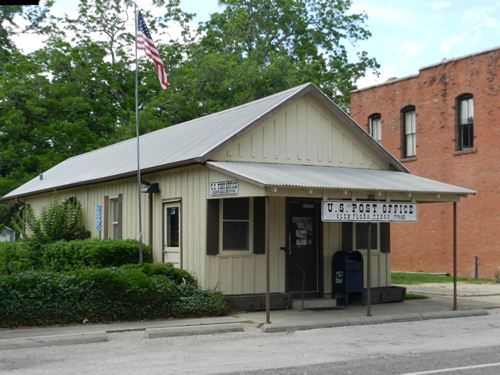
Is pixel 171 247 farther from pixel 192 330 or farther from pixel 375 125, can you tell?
pixel 375 125

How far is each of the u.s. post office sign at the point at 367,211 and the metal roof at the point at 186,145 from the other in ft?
9.39

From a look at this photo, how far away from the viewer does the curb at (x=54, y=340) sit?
11.0 m

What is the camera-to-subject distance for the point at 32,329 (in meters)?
12.5

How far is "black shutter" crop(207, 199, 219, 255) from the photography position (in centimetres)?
1526

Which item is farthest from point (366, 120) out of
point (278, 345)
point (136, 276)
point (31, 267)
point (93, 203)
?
point (278, 345)

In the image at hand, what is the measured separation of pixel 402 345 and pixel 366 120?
21.8m

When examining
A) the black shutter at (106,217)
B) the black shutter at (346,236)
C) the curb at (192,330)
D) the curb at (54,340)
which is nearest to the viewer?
the curb at (54,340)

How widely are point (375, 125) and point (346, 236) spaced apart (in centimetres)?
1538

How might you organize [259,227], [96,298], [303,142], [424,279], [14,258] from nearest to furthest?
[96,298]
[259,227]
[303,142]
[14,258]
[424,279]

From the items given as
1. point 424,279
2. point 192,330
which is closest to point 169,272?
point 192,330

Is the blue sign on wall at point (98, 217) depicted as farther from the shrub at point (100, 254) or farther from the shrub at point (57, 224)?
the shrub at point (100, 254)

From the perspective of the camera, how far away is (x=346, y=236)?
679 inches

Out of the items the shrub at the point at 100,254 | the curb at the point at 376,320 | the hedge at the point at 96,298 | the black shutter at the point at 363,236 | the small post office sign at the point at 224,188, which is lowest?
the curb at the point at 376,320

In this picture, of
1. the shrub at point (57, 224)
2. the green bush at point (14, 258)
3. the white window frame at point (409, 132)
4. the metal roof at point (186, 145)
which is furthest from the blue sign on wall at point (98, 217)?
the white window frame at point (409, 132)
